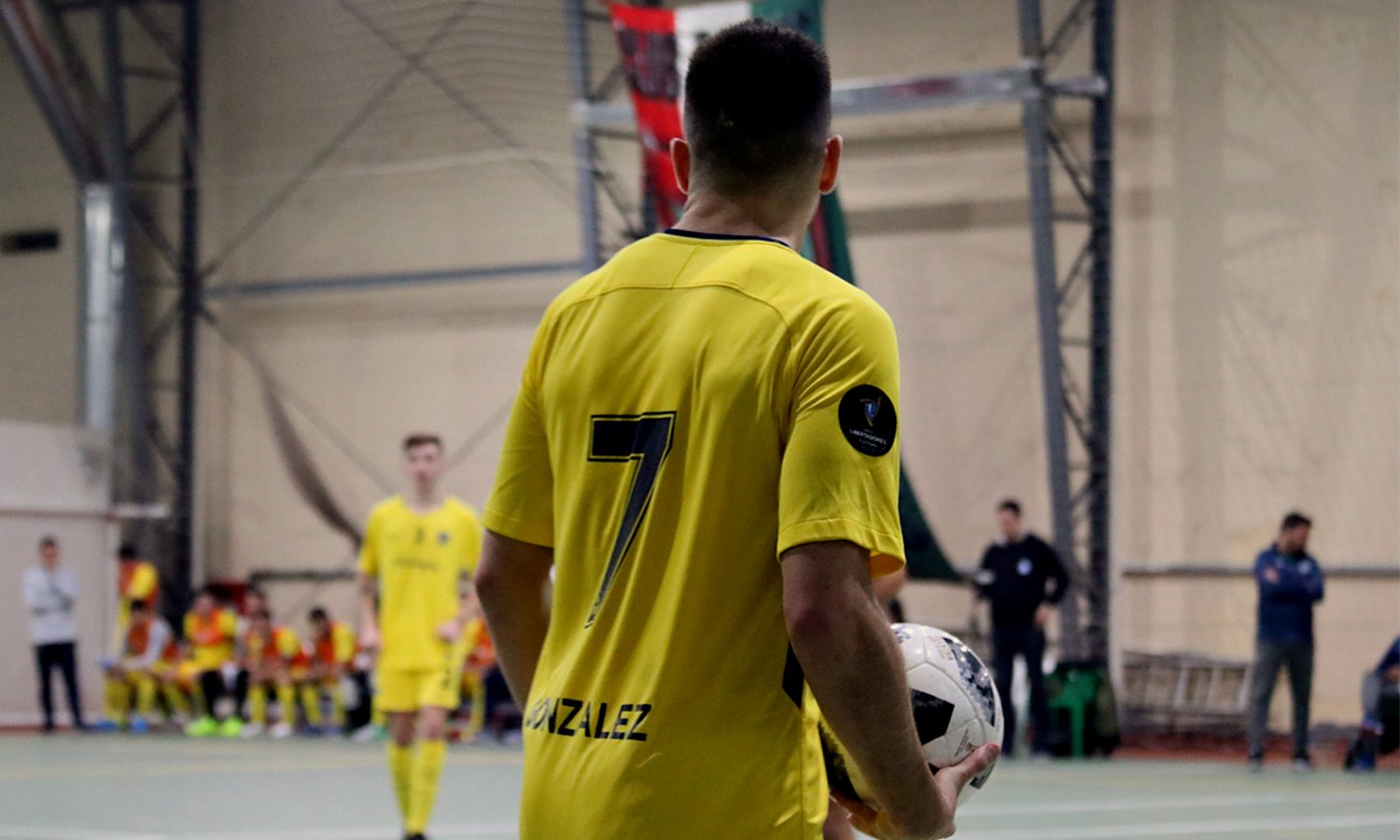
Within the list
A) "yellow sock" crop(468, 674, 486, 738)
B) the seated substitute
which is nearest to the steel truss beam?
the seated substitute

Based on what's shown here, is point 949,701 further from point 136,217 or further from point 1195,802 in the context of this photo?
point 136,217

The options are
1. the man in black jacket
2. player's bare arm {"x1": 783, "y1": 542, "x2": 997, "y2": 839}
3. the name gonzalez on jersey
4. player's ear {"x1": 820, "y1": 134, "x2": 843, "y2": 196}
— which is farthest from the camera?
the man in black jacket

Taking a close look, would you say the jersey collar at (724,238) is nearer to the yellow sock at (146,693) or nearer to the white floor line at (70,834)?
the white floor line at (70,834)

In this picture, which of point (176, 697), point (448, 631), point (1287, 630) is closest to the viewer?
point (448, 631)

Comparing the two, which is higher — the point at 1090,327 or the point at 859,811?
the point at 1090,327

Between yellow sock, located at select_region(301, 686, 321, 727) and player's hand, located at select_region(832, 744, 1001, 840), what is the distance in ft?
57.7

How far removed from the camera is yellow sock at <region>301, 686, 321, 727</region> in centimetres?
1950

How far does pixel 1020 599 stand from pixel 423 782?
26.0 feet

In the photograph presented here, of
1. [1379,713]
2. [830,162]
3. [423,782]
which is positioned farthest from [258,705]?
[830,162]

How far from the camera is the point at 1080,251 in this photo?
711 inches

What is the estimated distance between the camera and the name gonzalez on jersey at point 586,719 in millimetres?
2344

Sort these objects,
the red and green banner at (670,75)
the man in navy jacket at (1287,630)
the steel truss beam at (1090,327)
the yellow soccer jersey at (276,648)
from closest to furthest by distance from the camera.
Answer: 1. the man in navy jacket at (1287,630)
2. the red and green banner at (670,75)
3. the steel truss beam at (1090,327)
4. the yellow soccer jersey at (276,648)

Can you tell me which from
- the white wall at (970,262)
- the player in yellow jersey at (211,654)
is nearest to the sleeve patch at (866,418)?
the white wall at (970,262)

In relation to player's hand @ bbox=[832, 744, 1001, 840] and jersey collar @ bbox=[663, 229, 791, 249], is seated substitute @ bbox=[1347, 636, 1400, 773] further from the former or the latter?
jersey collar @ bbox=[663, 229, 791, 249]
